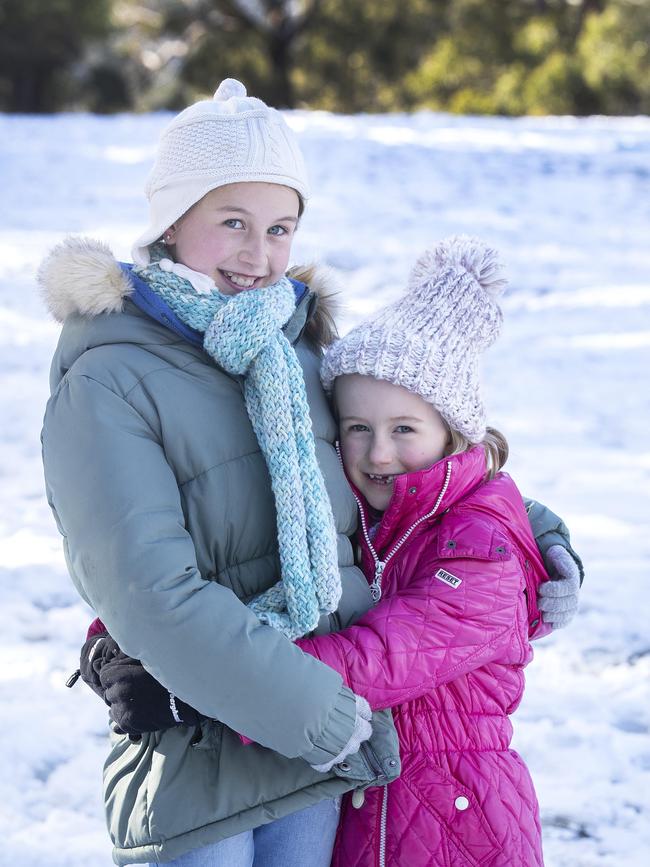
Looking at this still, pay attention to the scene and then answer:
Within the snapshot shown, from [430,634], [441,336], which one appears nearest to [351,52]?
[441,336]

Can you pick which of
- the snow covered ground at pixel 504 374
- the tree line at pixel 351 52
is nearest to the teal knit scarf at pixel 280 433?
the snow covered ground at pixel 504 374

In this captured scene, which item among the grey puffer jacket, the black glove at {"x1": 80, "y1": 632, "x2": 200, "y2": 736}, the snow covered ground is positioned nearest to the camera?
the grey puffer jacket

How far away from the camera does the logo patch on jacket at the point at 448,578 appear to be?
1.87 metres

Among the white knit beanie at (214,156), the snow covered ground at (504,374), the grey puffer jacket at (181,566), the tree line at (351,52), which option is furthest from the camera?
the tree line at (351,52)

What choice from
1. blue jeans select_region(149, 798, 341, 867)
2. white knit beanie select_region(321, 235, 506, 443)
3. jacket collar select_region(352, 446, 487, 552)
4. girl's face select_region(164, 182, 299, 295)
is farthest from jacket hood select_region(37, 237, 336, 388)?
blue jeans select_region(149, 798, 341, 867)

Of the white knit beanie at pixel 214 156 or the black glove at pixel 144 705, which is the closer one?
the black glove at pixel 144 705

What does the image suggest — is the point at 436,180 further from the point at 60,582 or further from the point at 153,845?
the point at 153,845

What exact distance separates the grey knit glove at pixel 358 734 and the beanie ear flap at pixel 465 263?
0.82m

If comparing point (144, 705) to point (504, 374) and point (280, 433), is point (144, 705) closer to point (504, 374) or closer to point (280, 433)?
point (280, 433)

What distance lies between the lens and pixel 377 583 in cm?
199

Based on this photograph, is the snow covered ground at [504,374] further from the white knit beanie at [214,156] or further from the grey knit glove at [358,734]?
the grey knit glove at [358,734]

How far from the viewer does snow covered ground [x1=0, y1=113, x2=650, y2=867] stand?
299cm

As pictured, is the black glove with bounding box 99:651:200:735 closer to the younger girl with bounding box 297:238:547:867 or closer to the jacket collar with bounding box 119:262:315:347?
the younger girl with bounding box 297:238:547:867

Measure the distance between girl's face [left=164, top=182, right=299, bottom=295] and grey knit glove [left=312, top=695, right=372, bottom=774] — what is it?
0.73 meters
